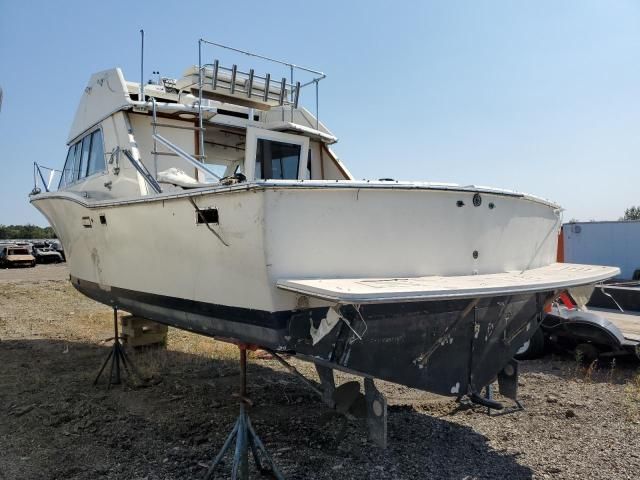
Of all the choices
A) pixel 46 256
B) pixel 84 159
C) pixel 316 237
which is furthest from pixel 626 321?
pixel 46 256

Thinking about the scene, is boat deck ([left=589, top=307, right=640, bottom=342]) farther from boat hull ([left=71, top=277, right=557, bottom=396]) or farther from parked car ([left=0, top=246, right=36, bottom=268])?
parked car ([left=0, top=246, right=36, bottom=268])

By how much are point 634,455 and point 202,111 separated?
4.47 m

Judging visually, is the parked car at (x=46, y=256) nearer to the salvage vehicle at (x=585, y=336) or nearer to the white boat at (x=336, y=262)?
the white boat at (x=336, y=262)

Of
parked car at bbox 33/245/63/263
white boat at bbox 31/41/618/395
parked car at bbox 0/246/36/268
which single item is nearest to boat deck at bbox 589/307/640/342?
white boat at bbox 31/41/618/395

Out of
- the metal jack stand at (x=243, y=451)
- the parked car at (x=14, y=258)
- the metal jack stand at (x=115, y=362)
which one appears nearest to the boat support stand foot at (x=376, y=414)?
the metal jack stand at (x=243, y=451)

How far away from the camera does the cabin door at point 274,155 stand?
452 cm

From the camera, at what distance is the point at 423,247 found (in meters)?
3.25

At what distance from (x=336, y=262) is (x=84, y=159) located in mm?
4292

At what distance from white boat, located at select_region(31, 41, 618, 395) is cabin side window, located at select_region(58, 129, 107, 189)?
2.28 ft

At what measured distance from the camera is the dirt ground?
3.49 m

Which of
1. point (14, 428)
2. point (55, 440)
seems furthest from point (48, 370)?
point (55, 440)

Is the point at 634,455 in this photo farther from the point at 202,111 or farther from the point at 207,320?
the point at 202,111

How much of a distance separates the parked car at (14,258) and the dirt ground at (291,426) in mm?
20372

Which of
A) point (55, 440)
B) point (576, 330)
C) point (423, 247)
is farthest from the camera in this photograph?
point (576, 330)
